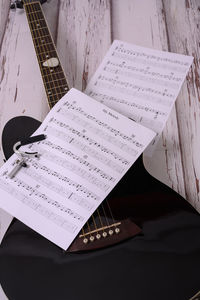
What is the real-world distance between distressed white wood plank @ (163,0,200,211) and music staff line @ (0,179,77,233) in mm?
378

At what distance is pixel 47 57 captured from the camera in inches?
44.7

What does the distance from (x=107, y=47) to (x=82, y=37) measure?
118 mm

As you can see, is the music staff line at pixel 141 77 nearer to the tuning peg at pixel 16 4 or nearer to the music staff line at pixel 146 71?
the music staff line at pixel 146 71

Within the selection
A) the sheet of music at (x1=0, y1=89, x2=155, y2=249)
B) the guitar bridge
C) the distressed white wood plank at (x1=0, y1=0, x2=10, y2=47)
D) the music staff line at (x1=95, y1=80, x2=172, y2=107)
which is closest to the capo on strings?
the sheet of music at (x1=0, y1=89, x2=155, y2=249)

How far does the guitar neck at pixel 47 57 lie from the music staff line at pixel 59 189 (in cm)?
24

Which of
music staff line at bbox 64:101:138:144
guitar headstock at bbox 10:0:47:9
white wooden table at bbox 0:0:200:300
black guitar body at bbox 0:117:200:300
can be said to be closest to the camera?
black guitar body at bbox 0:117:200:300

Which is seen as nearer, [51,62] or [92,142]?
[92,142]

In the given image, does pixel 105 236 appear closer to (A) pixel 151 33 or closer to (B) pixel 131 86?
(B) pixel 131 86

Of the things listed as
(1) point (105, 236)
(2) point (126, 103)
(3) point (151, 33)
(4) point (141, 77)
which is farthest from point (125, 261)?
(3) point (151, 33)

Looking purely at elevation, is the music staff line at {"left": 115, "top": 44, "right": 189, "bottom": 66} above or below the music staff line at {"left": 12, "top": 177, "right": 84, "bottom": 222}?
above

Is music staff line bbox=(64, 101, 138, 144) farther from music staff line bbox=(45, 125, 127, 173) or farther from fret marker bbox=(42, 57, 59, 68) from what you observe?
fret marker bbox=(42, 57, 59, 68)

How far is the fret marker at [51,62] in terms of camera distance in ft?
3.63

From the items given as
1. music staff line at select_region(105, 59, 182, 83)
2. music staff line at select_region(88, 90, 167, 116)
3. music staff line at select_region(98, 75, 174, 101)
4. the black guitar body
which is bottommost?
the black guitar body

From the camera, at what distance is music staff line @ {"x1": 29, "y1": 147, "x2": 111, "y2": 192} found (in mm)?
864
